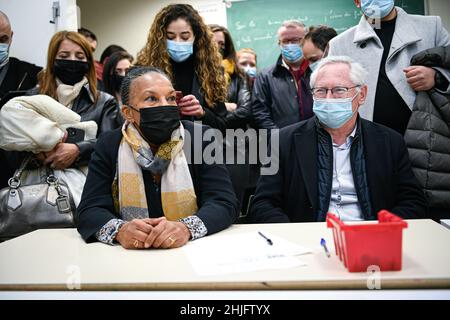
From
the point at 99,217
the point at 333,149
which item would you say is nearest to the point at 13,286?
the point at 99,217

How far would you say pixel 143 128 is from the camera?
1644 mm

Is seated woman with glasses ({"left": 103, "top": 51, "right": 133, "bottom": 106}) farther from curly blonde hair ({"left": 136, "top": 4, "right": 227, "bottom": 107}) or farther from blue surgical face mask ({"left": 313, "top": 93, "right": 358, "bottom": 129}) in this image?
blue surgical face mask ({"left": 313, "top": 93, "right": 358, "bottom": 129})

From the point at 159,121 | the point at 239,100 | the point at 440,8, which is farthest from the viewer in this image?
the point at 440,8

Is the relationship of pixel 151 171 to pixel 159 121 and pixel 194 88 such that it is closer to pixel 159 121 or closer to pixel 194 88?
pixel 159 121

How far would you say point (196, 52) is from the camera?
7.80ft

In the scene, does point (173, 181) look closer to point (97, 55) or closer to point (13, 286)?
point (13, 286)

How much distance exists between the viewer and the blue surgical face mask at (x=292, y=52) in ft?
9.78

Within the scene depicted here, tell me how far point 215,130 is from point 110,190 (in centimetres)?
58

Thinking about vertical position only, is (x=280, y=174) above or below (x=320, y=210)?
above

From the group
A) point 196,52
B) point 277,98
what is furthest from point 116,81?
point 277,98

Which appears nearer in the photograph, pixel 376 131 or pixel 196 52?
pixel 376 131

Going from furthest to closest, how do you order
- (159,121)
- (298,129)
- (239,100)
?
1. (239,100)
2. (298,129)
3. (159,121)
